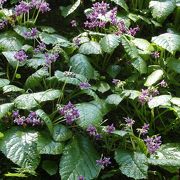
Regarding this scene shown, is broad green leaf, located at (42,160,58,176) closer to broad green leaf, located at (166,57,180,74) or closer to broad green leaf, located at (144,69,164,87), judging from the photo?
broad green leaf, located at (144,69,164,87)

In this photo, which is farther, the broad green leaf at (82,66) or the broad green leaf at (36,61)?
the broad green leaf at (82,66)

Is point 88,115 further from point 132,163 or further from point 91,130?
point 132,163

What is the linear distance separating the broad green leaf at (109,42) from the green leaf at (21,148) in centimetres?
109

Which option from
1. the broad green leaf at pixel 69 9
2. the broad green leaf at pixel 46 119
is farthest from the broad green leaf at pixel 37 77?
the broad green leaf at pixel 69 9

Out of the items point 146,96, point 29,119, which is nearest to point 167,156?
point 146,96

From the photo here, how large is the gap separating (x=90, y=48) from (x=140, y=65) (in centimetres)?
48

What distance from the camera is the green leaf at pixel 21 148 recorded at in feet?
9.36

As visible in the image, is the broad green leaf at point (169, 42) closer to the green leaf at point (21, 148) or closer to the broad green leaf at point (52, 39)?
the broad green leaf at point (52, 39)

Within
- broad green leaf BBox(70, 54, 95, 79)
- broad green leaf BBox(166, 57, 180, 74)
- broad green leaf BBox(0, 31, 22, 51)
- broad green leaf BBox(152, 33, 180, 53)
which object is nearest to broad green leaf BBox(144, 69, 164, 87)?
broad green leaf BBox(166, 57, 180, 74)

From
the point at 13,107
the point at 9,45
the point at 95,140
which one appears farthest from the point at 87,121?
the point at 9,45

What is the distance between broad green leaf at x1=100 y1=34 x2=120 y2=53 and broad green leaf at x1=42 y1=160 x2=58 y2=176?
118cm

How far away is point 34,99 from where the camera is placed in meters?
3.06

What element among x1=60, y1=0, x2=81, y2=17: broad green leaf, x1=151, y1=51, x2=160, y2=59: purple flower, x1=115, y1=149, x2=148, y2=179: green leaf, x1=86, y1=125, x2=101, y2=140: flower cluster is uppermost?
x1=60, y1=0, x2=81, y2=17: broad green leaf

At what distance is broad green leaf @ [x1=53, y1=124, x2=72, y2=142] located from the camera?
117 inches
